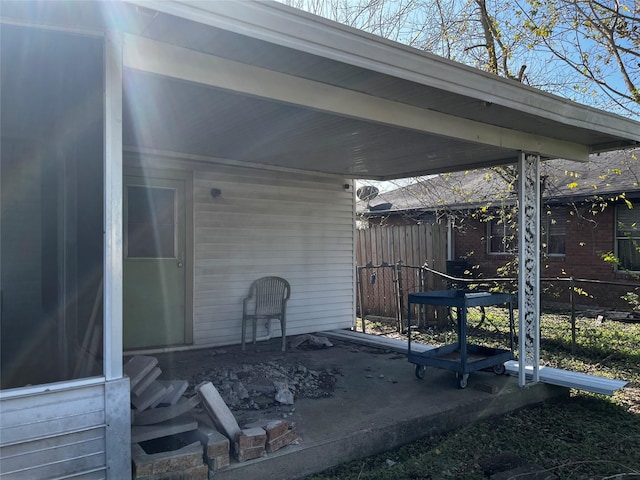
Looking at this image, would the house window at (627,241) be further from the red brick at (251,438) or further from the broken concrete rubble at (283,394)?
the red brick at (251,438)

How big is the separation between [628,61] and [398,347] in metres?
5.77

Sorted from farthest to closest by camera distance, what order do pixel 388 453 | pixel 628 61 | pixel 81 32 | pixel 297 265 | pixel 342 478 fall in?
pixel 628 61 → pixel 297 265 → pixel 388 453 → pixel 342 478 → pixel 81 32

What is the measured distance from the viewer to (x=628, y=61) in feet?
24.4

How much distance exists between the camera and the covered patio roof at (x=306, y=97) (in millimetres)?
2414

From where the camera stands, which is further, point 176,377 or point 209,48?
point 176,377

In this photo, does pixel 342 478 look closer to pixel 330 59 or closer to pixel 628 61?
pixel 330 59

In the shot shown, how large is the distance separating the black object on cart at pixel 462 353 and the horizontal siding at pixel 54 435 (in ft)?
10.0

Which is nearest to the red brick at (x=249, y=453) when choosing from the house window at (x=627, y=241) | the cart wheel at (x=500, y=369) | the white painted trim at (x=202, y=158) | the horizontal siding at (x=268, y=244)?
the cart wheel at (x=500, y=369)

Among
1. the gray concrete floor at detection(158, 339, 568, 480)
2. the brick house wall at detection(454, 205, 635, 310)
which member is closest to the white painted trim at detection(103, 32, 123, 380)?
the gray concrete floor at detection(158, 339, 568, 480)

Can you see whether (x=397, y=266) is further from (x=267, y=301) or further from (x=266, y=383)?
(x=266, y=383)

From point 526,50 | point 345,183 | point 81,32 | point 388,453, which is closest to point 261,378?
point 388,453

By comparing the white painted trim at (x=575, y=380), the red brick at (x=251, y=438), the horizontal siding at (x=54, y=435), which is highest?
the horizontal siding at (x=54, y=435)

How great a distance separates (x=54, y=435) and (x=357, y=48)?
2.55 meters

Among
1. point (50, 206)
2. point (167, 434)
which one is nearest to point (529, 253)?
point (167, 434)
